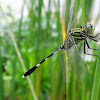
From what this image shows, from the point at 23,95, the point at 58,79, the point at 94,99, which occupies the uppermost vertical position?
the point at 94,99

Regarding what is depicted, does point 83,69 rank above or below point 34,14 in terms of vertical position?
below

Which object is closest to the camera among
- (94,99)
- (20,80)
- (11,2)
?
(94,99)

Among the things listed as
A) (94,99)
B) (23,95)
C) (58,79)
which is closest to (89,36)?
(94,99)

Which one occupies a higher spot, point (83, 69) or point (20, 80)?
point (83, 69)

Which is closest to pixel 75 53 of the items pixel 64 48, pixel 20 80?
pixel 64 48

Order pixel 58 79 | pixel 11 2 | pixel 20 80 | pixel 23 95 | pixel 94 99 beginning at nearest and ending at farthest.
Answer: pixel 94 99, pixel 58 79, pixel 23 95, pixel 20 80, pixel 11 2

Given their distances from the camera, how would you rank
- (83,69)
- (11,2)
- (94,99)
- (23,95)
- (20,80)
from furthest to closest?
(11,2) → (20,80) → (23,95) → (83,69) → (94,99)

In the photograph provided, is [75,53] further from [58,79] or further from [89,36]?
[58,79]

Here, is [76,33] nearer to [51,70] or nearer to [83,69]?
[83,69]

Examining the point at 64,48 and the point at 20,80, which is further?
the point at 20,80
